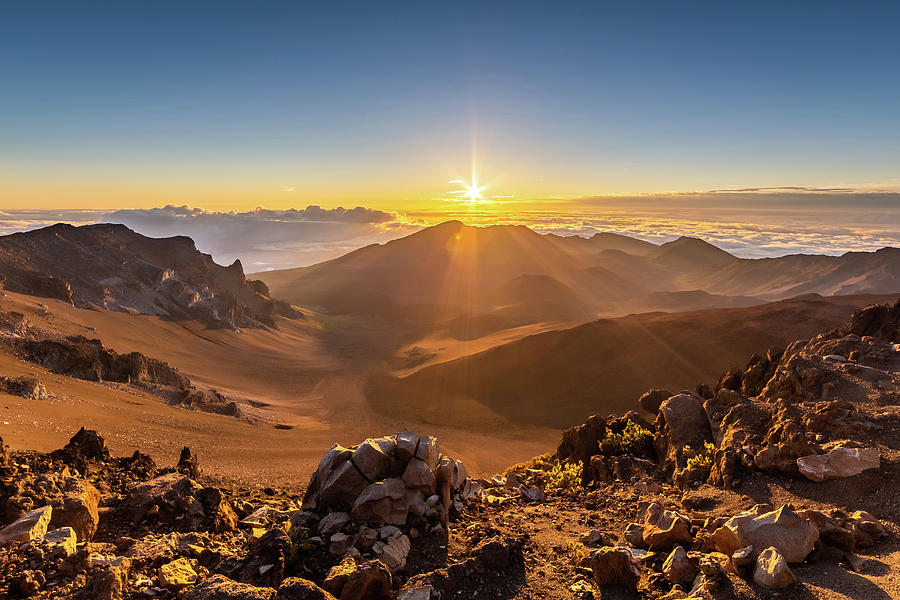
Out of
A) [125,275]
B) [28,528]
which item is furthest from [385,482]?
[125,275]

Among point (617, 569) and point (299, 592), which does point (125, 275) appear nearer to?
point (299, 592)

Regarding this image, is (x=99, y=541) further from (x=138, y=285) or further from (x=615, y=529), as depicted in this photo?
(x=138, y=285)

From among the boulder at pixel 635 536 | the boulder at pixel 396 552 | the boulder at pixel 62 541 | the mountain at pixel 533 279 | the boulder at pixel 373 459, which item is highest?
the boulder at pixel 62 541

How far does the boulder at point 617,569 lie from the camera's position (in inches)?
220

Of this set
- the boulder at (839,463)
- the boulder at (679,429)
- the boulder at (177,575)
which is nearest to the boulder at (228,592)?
the boulder at (177,575)

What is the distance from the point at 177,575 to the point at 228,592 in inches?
46.6

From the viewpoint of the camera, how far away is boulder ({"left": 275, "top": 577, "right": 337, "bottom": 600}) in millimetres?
4402

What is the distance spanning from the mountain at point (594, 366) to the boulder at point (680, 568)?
2081 centimetres

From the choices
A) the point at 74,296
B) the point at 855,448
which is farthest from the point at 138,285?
the point at 855,448

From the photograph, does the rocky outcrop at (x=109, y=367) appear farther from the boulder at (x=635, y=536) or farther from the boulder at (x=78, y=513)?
the boulder at (x=635, y=536)

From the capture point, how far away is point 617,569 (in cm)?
566

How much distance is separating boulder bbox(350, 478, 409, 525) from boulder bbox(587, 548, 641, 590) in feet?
9.16

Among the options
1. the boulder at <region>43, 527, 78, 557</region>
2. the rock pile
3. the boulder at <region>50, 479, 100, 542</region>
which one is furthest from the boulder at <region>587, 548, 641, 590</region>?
the boulder at <region>50, 479, 100, 542</region>

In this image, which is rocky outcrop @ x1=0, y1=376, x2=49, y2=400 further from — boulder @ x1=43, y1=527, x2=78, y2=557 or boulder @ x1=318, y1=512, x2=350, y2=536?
boulder @ x1=318, y1=512, x2=350, y2=536
